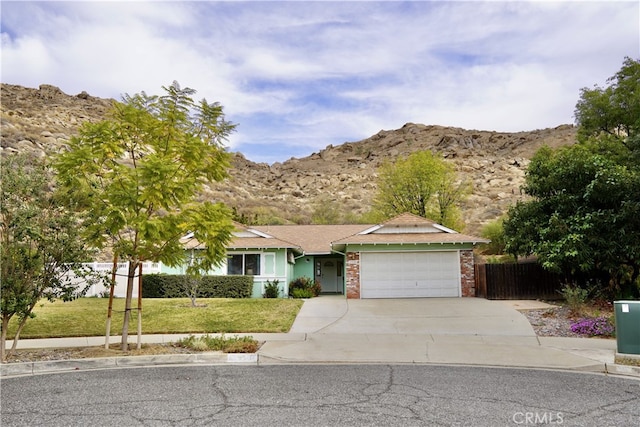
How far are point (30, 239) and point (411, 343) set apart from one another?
9.03 metres

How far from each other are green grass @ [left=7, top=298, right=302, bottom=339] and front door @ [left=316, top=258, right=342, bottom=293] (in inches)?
366

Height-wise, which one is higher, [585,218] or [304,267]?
[585,218]

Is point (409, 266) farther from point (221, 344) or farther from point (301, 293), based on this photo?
point (221, 344)

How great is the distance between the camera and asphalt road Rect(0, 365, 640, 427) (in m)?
5.70

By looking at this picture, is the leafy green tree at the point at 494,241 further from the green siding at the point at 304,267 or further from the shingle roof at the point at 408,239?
the green siding at the point at 304,267

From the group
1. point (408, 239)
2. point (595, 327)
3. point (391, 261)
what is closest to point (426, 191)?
point (408, 239)

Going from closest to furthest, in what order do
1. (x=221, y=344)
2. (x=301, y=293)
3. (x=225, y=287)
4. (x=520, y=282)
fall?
(x=221, y=344), (x=520, y=282), (x=225, y=287), (x=301, y=293)

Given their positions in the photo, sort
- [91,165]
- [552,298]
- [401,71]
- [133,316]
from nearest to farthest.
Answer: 1. [91,165]
2. [133,316]
3. [552,298]
4. [401,71]

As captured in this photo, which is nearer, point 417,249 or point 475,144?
point 417,249

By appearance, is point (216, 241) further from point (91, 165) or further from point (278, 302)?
point (278, 302)

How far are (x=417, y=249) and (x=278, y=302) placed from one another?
25.6ft

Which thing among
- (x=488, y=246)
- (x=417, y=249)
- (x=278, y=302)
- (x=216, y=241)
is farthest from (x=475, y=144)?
(x=216, y=241)

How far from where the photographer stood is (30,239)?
9438mm

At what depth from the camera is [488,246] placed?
3488cm
